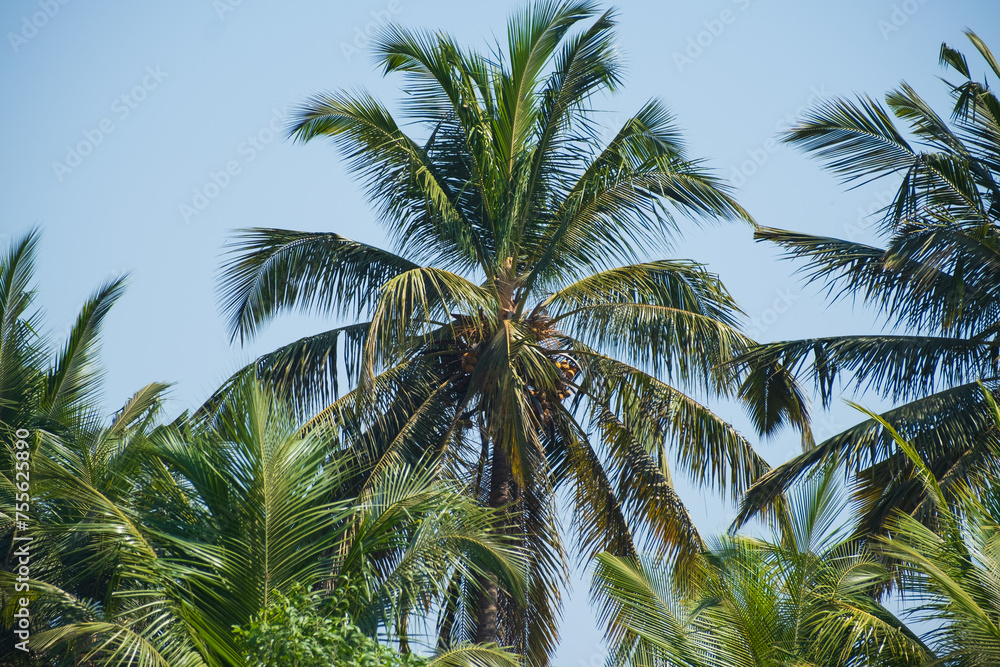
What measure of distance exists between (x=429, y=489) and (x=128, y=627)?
8.39ft

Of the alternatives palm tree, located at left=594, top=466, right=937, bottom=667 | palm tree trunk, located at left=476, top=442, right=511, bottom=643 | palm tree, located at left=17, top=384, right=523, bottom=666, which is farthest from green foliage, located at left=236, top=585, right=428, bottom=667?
palm tree trunk, located at left=476, top=442, right=511, bottom=643

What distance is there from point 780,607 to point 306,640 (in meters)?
3.81

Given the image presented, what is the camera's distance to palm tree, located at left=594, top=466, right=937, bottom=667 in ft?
27.3

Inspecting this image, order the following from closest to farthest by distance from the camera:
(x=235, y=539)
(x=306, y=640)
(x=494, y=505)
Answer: (x=306, y=640), (x=235, y=539), (x=494, y=505)

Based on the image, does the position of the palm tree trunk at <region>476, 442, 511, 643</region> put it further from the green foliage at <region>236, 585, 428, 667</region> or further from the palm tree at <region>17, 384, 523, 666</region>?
the green foliage at <region>236, 585, 428, 667</region>

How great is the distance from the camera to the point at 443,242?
44.7 ft

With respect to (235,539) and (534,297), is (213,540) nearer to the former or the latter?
(235,539)

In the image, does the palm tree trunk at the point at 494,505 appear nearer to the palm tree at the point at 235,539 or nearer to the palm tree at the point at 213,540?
the palm tree at the point at 213,540

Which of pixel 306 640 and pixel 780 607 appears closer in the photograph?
pixel 306 640

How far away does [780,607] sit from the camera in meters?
8.68

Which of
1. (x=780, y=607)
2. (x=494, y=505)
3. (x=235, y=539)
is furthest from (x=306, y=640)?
(x=494, y=505)

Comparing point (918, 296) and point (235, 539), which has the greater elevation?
point (918, 296)

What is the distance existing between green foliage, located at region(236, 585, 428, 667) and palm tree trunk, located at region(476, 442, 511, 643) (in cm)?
398

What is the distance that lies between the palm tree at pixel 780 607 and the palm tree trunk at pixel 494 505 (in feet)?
10.0
